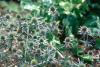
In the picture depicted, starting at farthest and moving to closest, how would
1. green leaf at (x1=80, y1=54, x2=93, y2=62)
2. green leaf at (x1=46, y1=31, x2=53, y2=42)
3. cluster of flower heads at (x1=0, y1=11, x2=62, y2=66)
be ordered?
green leaf at (x1=46, y1=31, x2=53, y2=42), green leaf at (x1=80, y1=54, x2=93, y2=62), cluster of flower heads at (x1=0, y1=11, x2=62, y2=66)

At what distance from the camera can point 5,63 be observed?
4082 millimetres

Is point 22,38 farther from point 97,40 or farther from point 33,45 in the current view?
point 97,40

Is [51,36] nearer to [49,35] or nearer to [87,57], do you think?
[49,35]

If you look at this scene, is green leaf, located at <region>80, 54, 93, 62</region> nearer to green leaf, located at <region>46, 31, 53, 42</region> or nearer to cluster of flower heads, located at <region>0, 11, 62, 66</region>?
green leaf, located at <region>46, 31, 53, 42</region>

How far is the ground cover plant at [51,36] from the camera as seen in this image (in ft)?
12.9

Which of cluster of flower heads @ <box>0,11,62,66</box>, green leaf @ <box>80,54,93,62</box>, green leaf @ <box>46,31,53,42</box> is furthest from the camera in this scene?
green leaf @ <box>46,31,53,42</box>

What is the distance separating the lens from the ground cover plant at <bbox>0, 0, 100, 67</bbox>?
393 centimetres

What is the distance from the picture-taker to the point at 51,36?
4.62 metres

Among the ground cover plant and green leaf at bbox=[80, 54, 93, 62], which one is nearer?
the ground cover plant

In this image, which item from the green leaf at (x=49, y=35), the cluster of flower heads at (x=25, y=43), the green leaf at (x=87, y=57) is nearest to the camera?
the cluster of flower heads at (x=25, y=43)

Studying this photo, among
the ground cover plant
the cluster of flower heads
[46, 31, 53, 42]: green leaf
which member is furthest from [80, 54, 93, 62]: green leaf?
the cluster of flower heads

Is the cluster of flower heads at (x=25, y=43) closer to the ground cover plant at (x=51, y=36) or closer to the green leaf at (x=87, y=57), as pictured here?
the ground cover plant at (x=51, y=36)

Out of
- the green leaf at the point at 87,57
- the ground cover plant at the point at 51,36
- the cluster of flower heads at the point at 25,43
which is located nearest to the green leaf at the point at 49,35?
the ground cover plant at the point at 51,36

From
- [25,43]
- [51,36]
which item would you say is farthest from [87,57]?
[25,43]
